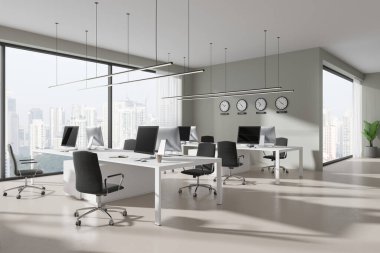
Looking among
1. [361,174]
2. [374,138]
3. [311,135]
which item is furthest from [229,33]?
[374,138]

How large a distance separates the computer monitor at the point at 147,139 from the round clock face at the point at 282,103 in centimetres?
601

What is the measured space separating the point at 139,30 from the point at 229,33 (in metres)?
2.29

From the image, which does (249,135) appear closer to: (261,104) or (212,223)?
(261,104)

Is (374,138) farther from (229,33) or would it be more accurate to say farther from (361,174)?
(229,33)

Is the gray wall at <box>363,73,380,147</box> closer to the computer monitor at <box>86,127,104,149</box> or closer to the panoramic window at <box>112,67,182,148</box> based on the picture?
the panoramic window at <box>112,67,182,148</box>

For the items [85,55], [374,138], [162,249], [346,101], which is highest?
[85,55]

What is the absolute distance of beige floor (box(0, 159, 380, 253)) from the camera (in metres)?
3.60

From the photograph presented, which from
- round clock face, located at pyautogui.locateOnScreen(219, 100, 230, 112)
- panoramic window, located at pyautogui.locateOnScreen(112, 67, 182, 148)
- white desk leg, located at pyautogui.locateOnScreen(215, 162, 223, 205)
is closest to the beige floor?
white desk leg, located at pyautogui.locateOnScreen(215, 162, 223, 205)

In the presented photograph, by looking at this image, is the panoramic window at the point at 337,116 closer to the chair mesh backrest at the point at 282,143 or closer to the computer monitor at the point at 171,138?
the chair mesh backrest at the point at 282,143

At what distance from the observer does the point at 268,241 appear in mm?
3725

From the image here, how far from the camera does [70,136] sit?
24.2 ft

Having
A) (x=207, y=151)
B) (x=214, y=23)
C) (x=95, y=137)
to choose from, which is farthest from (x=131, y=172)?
(x=214, y=23)

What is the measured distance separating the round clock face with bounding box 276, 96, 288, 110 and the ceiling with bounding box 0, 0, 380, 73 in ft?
5.02

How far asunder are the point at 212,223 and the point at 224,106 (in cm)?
765
